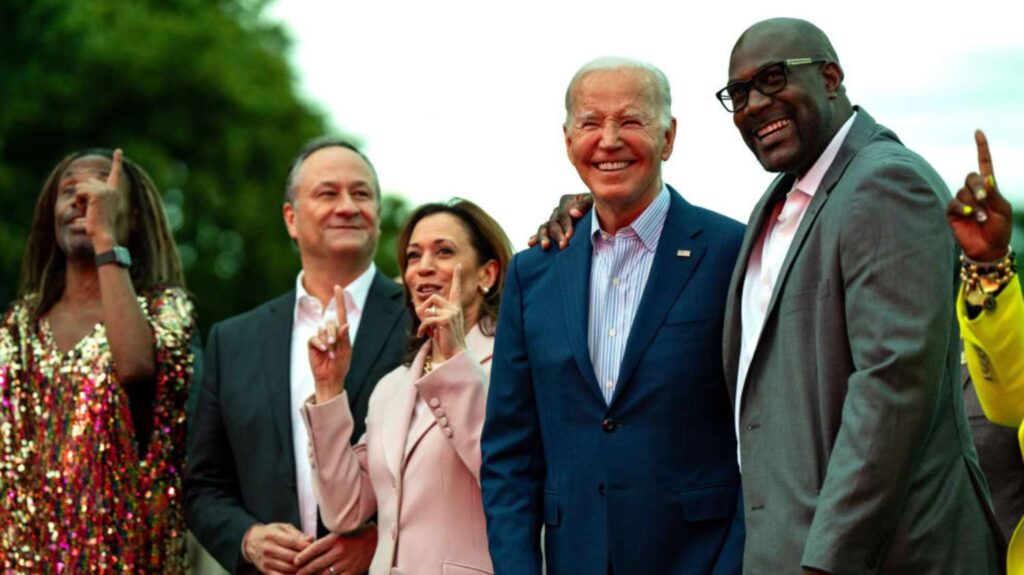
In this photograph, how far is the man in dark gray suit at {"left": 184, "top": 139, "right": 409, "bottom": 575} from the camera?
6.80 m

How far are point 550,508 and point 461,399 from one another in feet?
2.23

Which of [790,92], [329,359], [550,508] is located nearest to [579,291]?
[550,508]

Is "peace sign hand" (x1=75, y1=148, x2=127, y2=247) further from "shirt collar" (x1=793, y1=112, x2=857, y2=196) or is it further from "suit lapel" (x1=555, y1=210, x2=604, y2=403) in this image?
"shirt collar" (x1=793, y1=112, x2=857, y2=196)

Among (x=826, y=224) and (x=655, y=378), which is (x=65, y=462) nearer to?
(x=655, y=378)

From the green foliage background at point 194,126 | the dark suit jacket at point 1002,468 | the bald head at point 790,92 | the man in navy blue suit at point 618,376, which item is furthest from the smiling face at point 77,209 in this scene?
the green foliage background at point 194,126

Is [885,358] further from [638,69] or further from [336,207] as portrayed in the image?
[336,207]

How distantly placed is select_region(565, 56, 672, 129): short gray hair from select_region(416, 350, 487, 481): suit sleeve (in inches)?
40.5

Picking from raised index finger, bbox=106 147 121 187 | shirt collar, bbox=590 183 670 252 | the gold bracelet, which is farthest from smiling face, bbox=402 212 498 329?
the gold bracelet

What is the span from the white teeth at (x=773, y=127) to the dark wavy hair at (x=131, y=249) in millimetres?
3545

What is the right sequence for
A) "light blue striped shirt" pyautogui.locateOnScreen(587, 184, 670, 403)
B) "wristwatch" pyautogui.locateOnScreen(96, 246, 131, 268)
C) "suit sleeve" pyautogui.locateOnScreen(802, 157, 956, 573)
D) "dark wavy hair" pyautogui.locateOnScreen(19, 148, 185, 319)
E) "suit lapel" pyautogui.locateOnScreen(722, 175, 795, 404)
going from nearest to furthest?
"suit sleeve" pyautogui.locateOnScreen(802, 157, 956, 573) → "suit lapel" pyautogui.locateOnScreen(722, 175, 795, 404) → "light blue striped shirt" pyautogui.locateOnScreen(587, 184, 670, 403) → "wristwatch" pyautogui.locateOnScreen(96, 246, 131, 268) → "dark wavy hair" pyautogui.locateOnScreen(19, 148, 185, 319)

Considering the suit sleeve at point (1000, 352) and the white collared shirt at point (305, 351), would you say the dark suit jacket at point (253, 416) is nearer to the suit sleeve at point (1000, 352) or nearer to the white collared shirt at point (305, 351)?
the white collared shirt at point (305, 351)

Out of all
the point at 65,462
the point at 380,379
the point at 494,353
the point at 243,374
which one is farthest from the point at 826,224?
the point at 65,462

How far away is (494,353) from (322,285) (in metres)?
1.89

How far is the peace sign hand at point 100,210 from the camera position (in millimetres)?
7258
